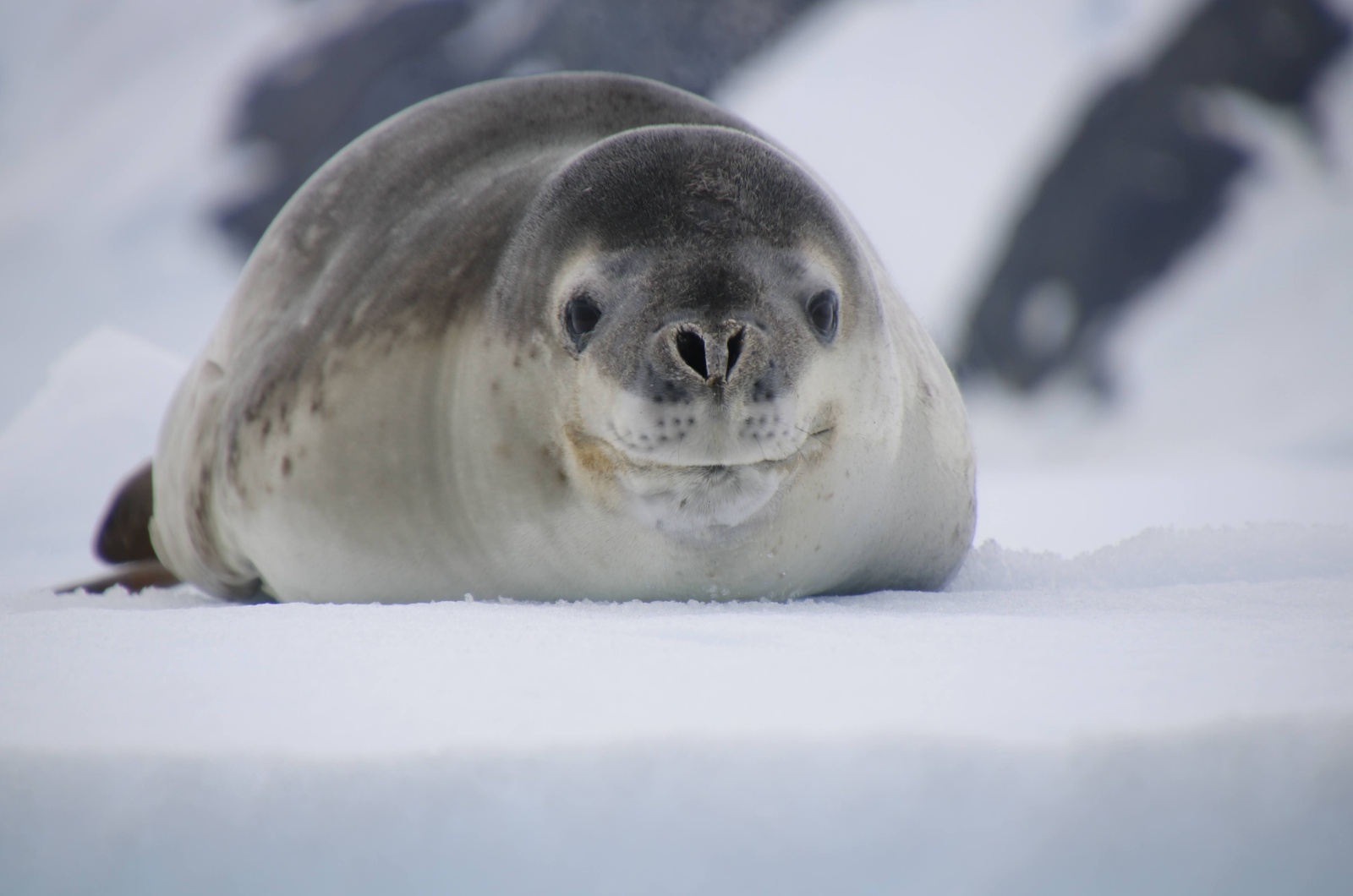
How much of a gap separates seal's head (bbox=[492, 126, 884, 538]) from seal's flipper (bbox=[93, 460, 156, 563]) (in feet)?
5.50

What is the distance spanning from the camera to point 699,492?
1606mm

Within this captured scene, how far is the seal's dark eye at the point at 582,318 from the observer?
5.50 feet

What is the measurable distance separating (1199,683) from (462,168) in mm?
A: 1736

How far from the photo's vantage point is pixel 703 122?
2.32 metres

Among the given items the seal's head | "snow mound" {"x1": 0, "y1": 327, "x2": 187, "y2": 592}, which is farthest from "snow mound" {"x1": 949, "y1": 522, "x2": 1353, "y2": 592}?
"snow mound" {"x1": 0, "y1": 327, "x2": 187, "y2": 592}

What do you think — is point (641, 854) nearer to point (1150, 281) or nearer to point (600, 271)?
point (600, 271)

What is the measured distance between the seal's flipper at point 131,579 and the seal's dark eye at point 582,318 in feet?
4.50

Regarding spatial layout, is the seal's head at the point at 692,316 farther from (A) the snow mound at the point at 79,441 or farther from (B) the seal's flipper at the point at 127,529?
(A) the snow mound at the point at 79,441

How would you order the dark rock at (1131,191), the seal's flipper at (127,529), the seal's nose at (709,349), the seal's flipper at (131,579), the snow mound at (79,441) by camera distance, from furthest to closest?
the dark rock at (1131,191) < the snow mound at (79,441) < the seal's flipper at (127,529) < the seal's flipper at (131,579) < the seal's nose at (709,349)

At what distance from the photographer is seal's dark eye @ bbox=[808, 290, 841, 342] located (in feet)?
5.55

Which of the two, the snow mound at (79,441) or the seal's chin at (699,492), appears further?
the snow mound at (79,441)

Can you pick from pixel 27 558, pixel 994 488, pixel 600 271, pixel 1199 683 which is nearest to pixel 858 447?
pixel 600 271

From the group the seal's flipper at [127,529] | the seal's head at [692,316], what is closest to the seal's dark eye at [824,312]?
the seal's head at [692,316]

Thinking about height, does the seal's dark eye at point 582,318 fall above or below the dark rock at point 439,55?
below
